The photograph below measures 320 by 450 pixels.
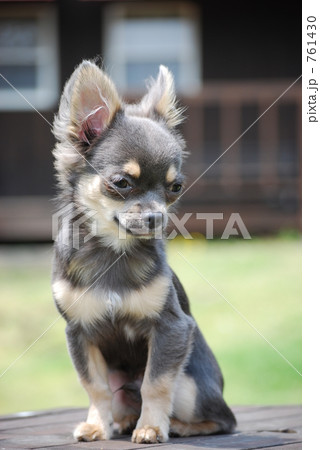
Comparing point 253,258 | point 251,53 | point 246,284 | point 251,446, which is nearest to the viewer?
point 251,446

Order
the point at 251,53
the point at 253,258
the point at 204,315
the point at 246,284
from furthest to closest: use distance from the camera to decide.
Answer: the point at 251,53 < the point at 253,258 < the point at 246,284 < the point at 204,315

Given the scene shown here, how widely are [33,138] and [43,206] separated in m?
1.43

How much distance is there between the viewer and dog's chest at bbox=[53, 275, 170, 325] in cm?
345

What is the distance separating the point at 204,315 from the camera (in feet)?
27.4

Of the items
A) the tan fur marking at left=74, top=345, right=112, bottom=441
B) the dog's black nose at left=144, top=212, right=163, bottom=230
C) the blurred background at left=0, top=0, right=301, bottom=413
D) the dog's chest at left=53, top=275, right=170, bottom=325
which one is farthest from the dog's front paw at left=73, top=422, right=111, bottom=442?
the blurred background at left=0, top=0, right=301, bottom=413

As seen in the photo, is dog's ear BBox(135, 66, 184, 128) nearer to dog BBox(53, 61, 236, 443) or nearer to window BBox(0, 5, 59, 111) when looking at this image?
dog BBox(53, 61, 236, 443)

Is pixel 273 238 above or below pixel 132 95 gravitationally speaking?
below

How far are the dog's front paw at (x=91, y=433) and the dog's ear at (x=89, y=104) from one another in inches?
47.8

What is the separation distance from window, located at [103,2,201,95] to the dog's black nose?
11.3 m

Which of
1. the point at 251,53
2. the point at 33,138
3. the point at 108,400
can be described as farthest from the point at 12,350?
the point at 251,53

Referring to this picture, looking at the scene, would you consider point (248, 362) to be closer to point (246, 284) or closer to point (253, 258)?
point (246, 284)
